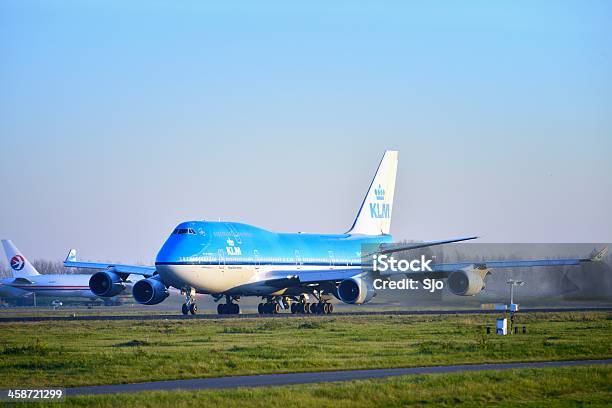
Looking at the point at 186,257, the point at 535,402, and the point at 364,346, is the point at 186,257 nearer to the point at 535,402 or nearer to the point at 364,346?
the point at 364,346

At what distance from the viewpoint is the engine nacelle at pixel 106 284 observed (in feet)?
220

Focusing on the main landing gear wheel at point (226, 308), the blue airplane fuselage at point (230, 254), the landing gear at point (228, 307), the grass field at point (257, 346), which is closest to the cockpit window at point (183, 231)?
the blue airplane fuselage at point (230, 254)

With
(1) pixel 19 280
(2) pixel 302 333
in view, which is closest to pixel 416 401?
(2) pixel 302 333

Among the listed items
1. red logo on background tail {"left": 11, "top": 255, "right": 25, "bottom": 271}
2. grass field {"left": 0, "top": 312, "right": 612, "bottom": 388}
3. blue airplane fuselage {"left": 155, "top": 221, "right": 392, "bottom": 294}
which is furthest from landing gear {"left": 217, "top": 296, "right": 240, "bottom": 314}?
red logo on background tail {"left": 11, "top": 255, "right": 25, "bottom": 271}

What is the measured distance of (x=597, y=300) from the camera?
2758 inches

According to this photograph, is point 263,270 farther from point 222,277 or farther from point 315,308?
point 315,308

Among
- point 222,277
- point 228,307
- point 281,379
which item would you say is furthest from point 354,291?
point 281,379

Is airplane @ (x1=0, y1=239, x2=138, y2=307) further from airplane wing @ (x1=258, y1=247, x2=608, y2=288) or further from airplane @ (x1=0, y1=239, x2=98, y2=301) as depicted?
airplane wing @ (x1=258, y1=247, x2=608, y2=288)

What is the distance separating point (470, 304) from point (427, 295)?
132 inches

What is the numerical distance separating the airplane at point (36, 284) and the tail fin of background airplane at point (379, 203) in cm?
4136

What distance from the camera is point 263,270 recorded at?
65.2 metres

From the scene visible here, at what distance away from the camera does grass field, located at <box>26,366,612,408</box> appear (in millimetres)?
23406

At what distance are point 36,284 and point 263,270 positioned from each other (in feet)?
177

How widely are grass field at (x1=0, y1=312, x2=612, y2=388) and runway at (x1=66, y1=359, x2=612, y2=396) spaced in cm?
99
